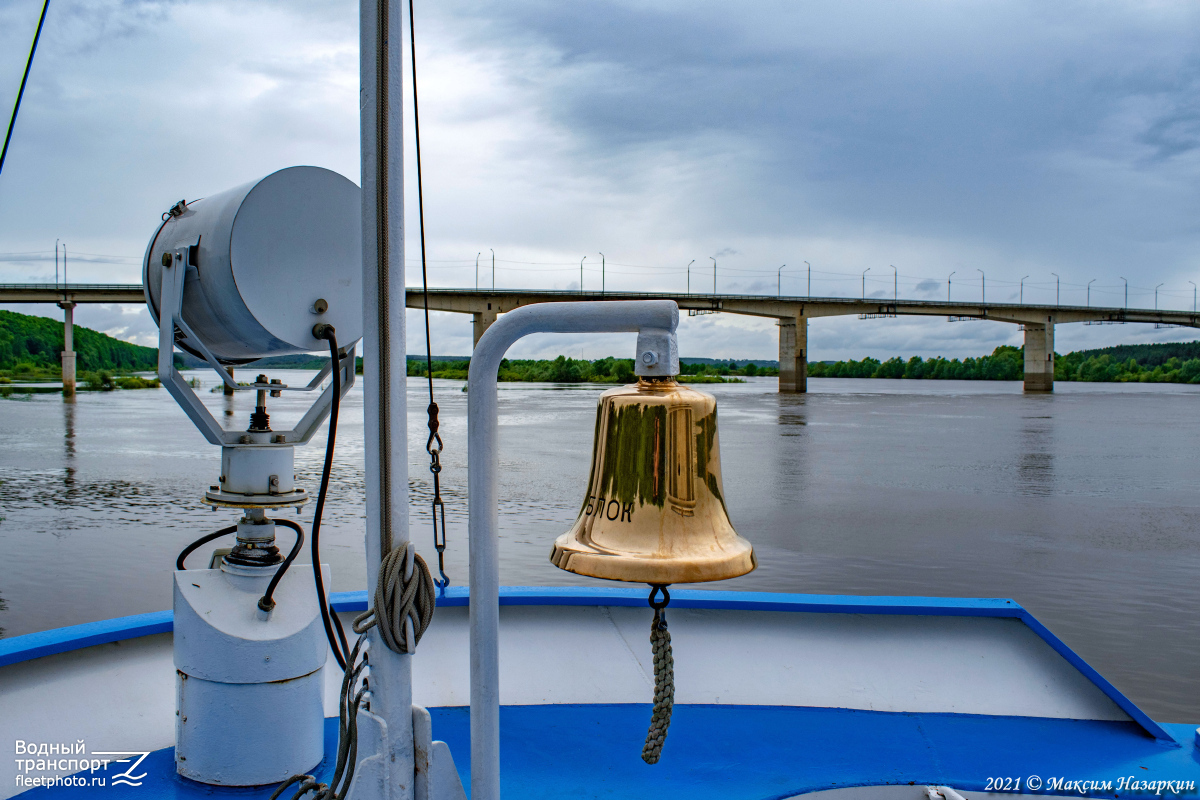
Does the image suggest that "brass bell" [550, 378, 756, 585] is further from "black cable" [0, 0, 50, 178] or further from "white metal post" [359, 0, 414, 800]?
"black cable" [0, 0, 50, 178]

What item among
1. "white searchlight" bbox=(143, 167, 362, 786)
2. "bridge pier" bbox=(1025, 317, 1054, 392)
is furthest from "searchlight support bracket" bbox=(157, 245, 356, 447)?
"bridge pier" bbox=(1025, 317, 1054, 392)

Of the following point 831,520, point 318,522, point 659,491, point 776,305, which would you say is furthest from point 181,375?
point 776,305

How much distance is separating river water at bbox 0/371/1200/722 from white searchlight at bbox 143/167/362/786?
250 inches

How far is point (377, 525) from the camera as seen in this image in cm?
153

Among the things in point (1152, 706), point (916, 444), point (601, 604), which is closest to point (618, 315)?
point (601, 604)

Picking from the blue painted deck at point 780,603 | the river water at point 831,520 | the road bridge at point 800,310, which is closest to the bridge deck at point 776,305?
the road bridge at point 800,310

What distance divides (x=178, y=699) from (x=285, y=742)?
0.33 m

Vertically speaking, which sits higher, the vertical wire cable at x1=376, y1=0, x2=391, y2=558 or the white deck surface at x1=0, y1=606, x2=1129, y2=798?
the vertical wire cable at x1=376, y1=0, x2=391, y2=558

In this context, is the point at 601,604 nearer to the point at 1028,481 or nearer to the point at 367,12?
the point at 367,12

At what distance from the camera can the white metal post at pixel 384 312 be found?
1499mm

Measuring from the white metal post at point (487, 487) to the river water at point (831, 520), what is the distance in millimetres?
6680

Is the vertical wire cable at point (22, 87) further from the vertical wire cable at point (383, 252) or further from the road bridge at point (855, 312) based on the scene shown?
the road bridge at point (855, 312)

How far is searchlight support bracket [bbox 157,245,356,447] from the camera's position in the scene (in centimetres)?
206
